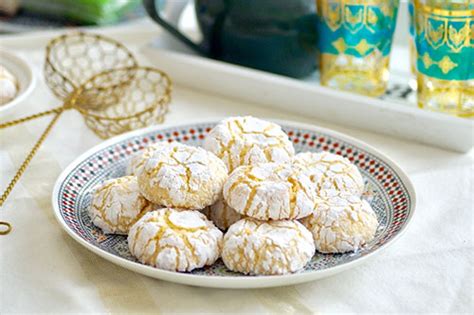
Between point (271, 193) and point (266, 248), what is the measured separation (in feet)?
0.20

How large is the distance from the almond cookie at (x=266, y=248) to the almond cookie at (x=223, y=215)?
6cm

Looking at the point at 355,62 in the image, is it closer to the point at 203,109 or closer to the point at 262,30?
the point at 262,30

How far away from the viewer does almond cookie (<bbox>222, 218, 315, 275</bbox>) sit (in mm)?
733

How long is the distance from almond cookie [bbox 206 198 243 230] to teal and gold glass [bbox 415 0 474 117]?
1.54 feet

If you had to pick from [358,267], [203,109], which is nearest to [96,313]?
[358,267]

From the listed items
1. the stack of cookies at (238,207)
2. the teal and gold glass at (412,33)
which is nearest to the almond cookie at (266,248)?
the stack of cookies at (238,207)

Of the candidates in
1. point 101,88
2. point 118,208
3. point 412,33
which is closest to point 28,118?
point 101,88

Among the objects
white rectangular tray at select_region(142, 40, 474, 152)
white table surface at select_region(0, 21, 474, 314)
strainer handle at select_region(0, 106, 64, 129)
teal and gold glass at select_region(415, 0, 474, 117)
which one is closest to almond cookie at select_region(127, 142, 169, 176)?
white table surface at select_region(0, 21, 474, 314)

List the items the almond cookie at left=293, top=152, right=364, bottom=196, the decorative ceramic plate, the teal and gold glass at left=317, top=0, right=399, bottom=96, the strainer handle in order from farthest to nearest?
the teal and gold glass at left=317, top=0, right=399, bottom=96, the strainer handle, the almond cookie at left=293, top=152, right=364, bottom=196, the decorative ceramic plate

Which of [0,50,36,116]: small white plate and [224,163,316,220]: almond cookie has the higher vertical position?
[224,163,316,220]: almond cookie

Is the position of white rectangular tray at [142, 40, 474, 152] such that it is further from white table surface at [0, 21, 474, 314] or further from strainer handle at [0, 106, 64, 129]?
strainer handle at [0, 106, 64, 129]

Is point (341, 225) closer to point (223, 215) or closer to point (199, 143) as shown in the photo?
point (223, 215)

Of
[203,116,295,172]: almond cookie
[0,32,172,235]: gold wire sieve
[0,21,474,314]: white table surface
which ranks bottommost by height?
[0,21,474,314]: white table surface

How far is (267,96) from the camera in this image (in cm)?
123
